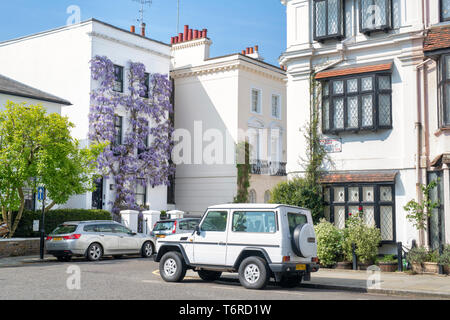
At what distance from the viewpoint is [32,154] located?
2220cm

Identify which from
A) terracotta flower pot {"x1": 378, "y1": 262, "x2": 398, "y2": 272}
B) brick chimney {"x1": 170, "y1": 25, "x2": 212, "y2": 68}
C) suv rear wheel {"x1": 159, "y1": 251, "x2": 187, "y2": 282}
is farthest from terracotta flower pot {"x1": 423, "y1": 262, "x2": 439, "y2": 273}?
brick chimney {"x1": 170, "y1": 25, "x2": 212, "y2": 68}

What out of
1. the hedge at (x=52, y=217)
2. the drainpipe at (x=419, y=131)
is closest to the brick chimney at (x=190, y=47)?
the hedge at (x=52, y=217)

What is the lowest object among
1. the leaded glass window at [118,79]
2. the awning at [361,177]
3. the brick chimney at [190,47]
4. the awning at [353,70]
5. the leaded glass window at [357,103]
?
the awning at [361,177]

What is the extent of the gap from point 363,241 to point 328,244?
1.11 meters

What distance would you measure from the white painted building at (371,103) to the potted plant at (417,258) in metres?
1.15

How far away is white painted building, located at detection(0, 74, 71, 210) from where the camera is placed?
26.8 m

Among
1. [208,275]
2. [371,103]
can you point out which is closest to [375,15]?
[371,103]

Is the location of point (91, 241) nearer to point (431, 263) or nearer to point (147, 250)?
point (147, 250)

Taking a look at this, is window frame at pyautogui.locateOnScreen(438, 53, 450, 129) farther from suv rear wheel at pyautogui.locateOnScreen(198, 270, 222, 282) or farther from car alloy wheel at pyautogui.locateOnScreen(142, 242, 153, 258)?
car alloy wheel at pyautogui.locateOnScreen(142, 242, 153, 258)

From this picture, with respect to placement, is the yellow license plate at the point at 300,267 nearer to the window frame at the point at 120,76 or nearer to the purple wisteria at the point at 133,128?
the purple wisteria at the point at 133,128

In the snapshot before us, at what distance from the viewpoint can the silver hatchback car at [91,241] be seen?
2031 cm

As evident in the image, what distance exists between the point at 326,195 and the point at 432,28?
653cm

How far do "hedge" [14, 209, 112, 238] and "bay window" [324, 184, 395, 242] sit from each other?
42.4 feet

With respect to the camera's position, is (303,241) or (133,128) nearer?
Result: (303,241)
